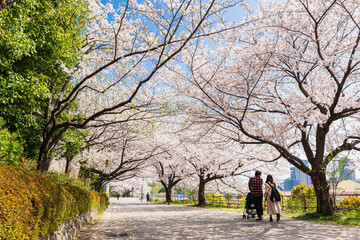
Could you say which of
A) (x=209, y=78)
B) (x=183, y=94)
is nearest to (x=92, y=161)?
A: (x=183, y=94)

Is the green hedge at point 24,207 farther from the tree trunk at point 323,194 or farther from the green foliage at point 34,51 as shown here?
the tree trunk at point 323,194

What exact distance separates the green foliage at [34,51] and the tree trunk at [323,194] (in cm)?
1030

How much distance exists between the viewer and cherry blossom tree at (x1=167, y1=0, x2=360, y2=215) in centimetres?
834

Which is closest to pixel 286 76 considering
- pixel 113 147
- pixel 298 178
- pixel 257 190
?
pixel 257 190

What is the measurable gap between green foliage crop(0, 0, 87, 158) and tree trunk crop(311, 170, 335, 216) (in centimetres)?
1030

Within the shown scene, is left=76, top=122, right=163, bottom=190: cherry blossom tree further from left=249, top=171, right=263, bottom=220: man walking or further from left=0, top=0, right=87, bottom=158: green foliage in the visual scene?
left=249, top=171, right=263, bottom=220: man walking

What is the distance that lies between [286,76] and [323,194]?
195 inches

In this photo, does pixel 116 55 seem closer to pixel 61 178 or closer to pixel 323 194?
pixel 61 178

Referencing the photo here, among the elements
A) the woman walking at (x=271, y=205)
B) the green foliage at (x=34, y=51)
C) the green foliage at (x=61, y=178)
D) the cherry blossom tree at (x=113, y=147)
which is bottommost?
the woman walking at (x=271, y=205)

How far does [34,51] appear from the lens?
7688 millimetres

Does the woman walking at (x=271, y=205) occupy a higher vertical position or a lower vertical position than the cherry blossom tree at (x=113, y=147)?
lower

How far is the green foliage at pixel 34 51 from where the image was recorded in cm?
702

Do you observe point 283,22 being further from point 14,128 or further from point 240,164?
point 240,164

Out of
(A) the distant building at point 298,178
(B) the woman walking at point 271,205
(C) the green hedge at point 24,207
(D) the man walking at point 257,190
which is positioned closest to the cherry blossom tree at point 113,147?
(D) the man walking at point 257,190
